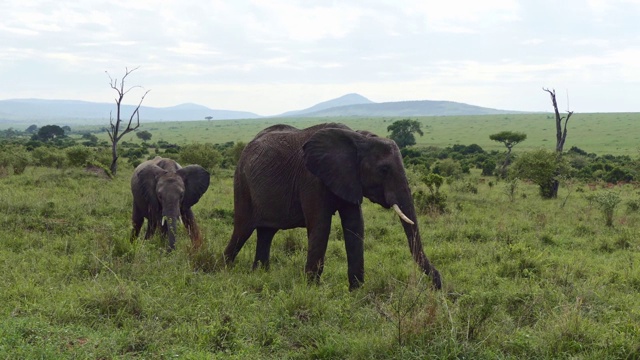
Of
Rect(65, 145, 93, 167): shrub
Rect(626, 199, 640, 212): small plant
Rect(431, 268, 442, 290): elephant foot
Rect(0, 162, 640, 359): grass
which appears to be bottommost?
Rect(626, 199, 640, 212): small plant

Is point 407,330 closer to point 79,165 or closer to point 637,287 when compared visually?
point 637,287

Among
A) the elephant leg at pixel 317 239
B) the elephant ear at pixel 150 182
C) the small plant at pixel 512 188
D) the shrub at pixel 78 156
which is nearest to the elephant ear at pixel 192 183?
the elephant ear at pixel 150 182

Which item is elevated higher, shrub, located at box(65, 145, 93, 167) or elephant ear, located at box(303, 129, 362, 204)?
elephant ear, located at box(303, 129, 362, 204)

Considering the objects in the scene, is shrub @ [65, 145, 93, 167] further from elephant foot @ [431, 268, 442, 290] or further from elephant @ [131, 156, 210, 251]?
elephant foot @ [431, 268, 442, 290]

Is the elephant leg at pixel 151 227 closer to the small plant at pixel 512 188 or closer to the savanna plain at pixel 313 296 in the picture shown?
the savanna plain at pixel 313 296

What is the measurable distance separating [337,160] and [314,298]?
1.72 meters

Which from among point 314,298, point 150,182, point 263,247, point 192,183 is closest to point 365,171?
point 314,298

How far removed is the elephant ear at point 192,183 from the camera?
991 cm

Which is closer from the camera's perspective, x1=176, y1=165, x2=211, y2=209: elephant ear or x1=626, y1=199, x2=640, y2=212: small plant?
x1=176, y1=165, x2=211, y2=209: elephant ear

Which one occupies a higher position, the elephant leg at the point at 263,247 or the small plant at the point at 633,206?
the elephant leg at the point at 263,247

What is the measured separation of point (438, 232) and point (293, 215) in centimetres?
514

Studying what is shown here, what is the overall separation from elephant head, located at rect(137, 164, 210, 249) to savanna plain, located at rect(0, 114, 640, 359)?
20.1 inches

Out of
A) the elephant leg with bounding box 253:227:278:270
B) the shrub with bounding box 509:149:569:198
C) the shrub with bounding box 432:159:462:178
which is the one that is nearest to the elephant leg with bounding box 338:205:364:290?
the elephant leg with bounding box 253:227:278:270

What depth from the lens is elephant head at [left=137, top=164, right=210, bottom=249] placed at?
29.5 feet
